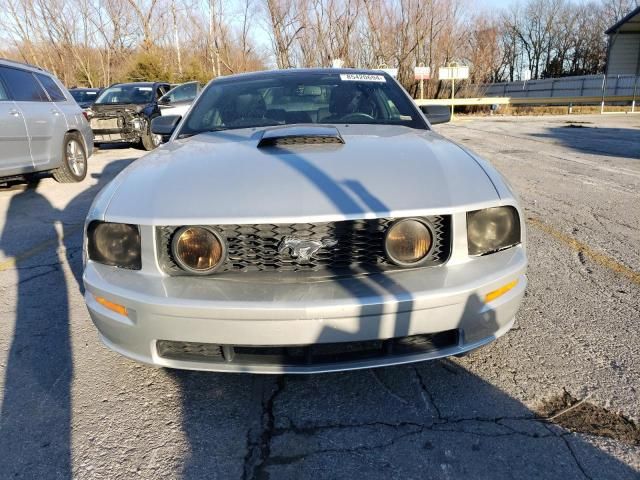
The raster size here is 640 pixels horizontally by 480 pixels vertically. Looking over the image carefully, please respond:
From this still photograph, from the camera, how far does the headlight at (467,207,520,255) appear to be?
1924 mm

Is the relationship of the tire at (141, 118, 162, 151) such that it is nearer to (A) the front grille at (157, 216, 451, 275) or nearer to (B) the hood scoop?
(B) the hood scoop

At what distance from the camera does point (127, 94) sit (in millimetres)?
11633

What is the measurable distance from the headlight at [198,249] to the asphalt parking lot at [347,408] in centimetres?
64

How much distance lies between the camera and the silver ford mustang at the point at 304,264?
67.8 inches

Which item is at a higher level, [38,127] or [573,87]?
[573,87]

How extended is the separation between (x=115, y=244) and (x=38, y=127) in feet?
18.1

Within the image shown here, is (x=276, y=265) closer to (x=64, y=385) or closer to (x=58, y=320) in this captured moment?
(x=64, y=385)

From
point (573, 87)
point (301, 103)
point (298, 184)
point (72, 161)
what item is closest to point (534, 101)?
point (573, 87)

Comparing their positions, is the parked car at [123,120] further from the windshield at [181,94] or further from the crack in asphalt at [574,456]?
the crack in asphalt at [574,456]

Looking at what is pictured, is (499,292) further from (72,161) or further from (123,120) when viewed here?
(123,120)

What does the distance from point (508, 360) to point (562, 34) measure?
193ft

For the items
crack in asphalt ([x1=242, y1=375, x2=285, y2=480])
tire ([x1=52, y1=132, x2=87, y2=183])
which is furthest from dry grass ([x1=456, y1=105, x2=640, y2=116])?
crack in asphalt ([x1=242, y1=375, x2=285, y2=480])

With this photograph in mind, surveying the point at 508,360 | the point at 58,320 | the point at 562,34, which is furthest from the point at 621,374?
the point at 562,34

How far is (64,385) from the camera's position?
2.24 meters
